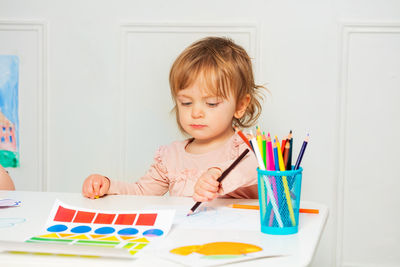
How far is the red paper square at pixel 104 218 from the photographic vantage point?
912 millimetres

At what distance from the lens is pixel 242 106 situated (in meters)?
1.54

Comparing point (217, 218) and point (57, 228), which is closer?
point (57, 228)

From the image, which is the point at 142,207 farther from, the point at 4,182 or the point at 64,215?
the point at 4,182

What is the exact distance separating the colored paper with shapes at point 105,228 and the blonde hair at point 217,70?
585 millimetres

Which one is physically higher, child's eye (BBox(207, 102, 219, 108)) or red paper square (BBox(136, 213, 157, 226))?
child's eye (BBox(207, 102, 219, 108))

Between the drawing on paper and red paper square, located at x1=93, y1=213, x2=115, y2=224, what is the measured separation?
138 centimetres

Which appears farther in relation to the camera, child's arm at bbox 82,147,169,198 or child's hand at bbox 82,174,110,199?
child's arm at bbox 82,147,169,198

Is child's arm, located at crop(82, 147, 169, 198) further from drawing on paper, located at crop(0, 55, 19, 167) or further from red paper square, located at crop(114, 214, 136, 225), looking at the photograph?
drawing on paper, located at crop(0, 55, 19, 167)

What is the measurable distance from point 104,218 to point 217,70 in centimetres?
65

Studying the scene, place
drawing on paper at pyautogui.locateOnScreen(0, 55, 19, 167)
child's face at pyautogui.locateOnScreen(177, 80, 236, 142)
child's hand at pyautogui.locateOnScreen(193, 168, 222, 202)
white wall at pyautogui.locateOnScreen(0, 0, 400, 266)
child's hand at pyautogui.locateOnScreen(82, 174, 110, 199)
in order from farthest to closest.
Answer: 1. drawing on paper at pyautogui.locateOnScreen(0, 55, 19, 167)
2. white wall at pyautogui.locateOnScreen(0, 0, 400, 266)
3. child's face at pyautogui.locateOnScreen(177, 80, 236, 142)
4. child's hand at pyautogui.locateOnScreen(82, 174, 110, 199)
5. child's hand at pyautogui.locateOnScreen(193, 168, 222, 202)

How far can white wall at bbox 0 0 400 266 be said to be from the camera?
78.0 inches

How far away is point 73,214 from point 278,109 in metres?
1.23

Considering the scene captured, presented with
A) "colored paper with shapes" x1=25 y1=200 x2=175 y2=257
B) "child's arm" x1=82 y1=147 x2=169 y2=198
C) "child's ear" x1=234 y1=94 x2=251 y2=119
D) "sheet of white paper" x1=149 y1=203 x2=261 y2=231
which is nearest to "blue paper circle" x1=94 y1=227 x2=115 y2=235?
"colored paper with shapes" x1=25 y1=200 x2=175 y2=257

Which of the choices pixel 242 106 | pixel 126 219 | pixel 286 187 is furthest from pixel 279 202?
pixel 242 106
